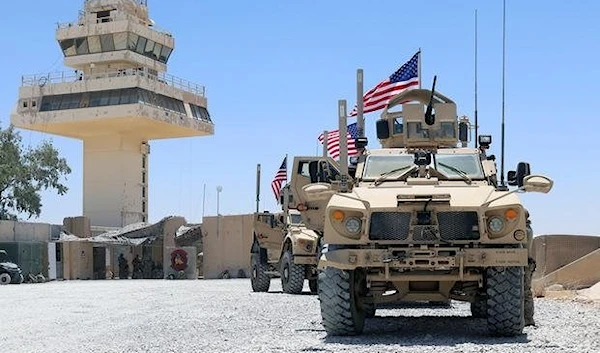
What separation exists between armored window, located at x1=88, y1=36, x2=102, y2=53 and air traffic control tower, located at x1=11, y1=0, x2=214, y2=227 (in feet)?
0.21

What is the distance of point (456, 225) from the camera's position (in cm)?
1036

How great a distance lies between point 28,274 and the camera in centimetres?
4266

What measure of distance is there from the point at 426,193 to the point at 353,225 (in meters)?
0.86

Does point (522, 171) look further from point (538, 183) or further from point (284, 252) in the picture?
point (284, 252)

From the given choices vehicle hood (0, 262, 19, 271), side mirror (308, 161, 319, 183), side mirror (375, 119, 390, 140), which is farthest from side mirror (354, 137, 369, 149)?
vehicle hood (0, 262, 19, 271)

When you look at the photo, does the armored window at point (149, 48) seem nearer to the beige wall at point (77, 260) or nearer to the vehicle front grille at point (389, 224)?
the beige wall at point (77, 260)

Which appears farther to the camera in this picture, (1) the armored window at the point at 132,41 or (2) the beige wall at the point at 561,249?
(1) the armored window at the point at 132,41

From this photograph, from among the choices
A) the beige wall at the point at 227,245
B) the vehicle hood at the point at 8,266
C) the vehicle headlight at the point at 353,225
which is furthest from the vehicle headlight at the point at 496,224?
the beige wall at the point at 227,245

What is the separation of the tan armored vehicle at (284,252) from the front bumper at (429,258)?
8926mm

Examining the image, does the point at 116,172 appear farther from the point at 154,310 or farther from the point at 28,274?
the point at 154,310

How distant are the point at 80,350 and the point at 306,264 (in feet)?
35.1

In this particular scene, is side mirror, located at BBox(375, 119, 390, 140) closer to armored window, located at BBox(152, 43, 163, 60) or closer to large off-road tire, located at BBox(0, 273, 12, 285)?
large off-road tire, located at BBox(0, 273, 12, 285)

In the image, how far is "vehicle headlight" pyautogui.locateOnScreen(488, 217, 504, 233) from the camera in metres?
10.2

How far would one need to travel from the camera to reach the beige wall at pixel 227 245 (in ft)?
144
